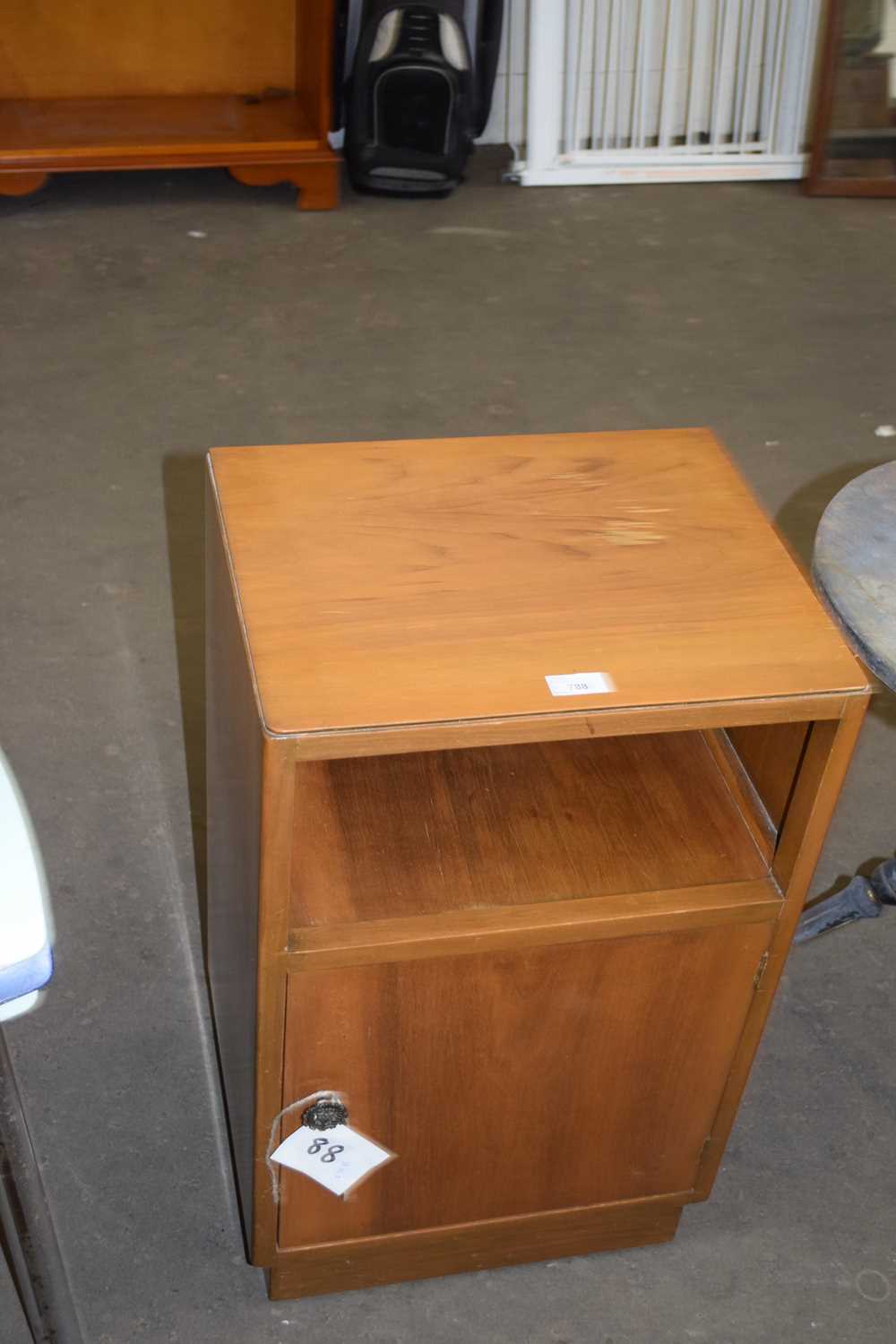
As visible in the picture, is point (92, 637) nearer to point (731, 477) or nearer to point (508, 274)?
point (731, 477)

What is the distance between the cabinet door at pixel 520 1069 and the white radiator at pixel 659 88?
10.3 feet

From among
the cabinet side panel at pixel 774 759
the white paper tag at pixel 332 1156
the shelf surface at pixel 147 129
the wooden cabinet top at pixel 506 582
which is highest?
the wooden cabinet top at pixel 506 582

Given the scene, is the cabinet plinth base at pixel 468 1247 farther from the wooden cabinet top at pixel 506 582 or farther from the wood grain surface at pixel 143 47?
the wood grain surface at pixel 143 47

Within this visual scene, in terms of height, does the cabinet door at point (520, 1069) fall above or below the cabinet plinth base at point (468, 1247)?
above

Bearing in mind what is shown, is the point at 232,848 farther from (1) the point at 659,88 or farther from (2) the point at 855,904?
(1) the point at 659,88

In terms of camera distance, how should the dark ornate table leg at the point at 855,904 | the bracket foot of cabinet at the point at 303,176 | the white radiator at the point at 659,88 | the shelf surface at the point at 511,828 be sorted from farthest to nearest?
the white radiator at the point at 659,88 < the bracket foot of cabinet at the point at 303,176 < the dark ornate table leg at the point at 855,904 < the shelf surface at the point at 511,828

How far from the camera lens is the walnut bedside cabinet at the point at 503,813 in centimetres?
102

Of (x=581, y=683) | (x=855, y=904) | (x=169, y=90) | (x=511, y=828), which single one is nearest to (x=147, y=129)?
(x=169, y=90)

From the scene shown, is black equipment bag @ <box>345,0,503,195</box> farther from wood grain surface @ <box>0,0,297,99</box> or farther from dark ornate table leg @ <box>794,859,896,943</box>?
dark ornate table leg @ <box>794,859,896,943</box>

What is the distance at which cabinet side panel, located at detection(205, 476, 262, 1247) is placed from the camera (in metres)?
Result: 1.08

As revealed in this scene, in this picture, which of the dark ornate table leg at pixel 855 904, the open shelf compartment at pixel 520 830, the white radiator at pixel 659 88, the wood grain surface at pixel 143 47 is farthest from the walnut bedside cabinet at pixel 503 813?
the wood grain surface at pixel 143 47

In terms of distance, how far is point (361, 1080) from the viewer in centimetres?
117

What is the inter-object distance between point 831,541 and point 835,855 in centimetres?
75

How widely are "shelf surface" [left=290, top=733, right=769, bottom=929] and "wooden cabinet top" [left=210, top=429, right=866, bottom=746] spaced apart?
194 mm
